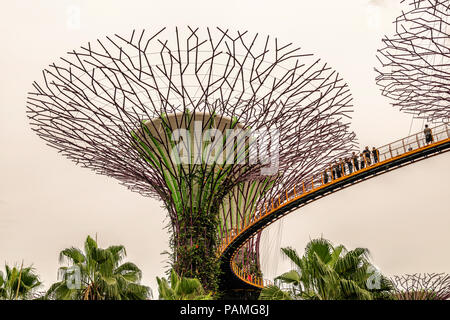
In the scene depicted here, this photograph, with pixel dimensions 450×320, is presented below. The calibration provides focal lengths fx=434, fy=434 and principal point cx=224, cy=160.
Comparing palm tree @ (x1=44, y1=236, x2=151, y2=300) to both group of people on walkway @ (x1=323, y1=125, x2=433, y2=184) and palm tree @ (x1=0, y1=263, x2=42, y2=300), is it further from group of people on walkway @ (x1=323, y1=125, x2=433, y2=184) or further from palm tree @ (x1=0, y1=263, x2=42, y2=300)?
group of people on walkway @ (x1=323, y1=125, x2=433, y2=184)

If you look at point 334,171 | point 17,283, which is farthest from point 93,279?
point 334,171

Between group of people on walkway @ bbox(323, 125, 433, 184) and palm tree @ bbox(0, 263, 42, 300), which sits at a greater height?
group of people on walkway @ bbox(323, 125, 433, 184)

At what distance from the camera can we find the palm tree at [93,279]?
36.2ft

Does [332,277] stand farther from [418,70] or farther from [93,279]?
[418,70]

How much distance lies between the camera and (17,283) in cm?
1431

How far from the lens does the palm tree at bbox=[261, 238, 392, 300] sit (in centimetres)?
891

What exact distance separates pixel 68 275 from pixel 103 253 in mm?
1055

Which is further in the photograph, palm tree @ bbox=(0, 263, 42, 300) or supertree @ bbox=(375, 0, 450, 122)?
palm tree @ bbox=(0, 263, 42, 300)

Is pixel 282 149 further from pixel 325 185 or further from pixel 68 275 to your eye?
pixel 68 275

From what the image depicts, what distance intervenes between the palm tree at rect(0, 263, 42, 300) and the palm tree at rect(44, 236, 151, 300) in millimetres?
2470

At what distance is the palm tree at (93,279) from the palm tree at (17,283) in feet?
8.10

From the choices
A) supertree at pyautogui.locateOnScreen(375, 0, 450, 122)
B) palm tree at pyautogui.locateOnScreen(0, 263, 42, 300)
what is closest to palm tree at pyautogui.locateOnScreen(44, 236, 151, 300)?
palm tree at pyautogui.locateOnScreen(0, 263, 42, 300)

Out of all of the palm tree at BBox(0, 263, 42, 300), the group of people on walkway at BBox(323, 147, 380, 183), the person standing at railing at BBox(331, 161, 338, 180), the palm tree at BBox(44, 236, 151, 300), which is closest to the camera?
the palm tree at BBox(44, 236, 151, 300)

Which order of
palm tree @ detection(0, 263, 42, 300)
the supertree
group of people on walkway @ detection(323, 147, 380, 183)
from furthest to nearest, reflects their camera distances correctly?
group of people on walkway @ detection(323, 147, 380, 183)
palm tree @ detection(0, 263, 42, 300)
the supertree
